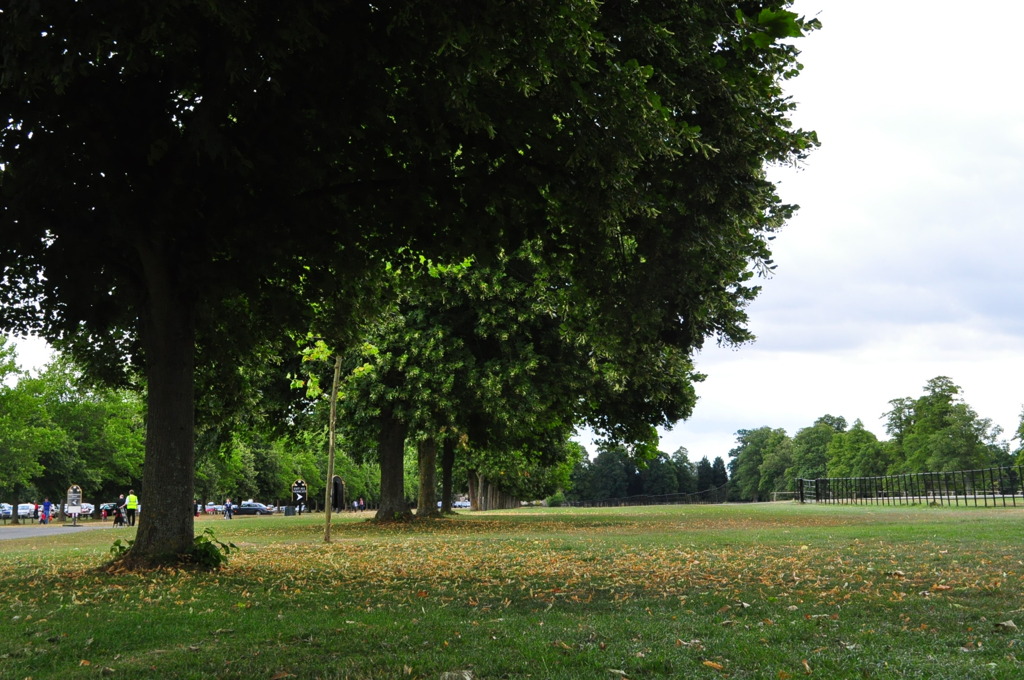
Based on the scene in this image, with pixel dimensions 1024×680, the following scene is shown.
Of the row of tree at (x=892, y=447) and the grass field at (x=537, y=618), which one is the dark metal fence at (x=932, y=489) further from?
the grass field at (x=537, y=618)

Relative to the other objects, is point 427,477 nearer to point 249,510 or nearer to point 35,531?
point 35,531

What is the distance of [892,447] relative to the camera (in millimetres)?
98000

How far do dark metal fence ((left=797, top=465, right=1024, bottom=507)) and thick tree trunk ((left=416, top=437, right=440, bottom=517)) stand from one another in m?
24.1

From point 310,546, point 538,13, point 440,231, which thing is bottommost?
point 310,546

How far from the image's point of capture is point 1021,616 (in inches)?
283

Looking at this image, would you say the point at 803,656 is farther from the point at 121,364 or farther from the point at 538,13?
the point at 121,364

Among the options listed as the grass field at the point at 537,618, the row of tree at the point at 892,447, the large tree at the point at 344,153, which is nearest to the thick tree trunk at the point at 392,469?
the grass field at the point at 537,618

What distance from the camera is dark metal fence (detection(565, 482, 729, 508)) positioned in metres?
149

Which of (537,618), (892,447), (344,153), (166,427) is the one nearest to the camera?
(537,618)

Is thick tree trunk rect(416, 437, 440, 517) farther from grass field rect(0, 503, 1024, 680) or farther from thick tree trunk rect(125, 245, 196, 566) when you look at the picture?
thick tree trunk rect(125, 245, 196, 566)

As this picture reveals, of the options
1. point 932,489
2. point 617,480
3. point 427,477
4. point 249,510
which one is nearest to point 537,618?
point 427,477

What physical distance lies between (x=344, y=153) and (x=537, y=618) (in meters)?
6.88

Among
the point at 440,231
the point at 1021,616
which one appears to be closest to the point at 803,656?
the point at 1021,616

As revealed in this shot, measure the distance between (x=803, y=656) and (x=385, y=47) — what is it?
22.9ft
